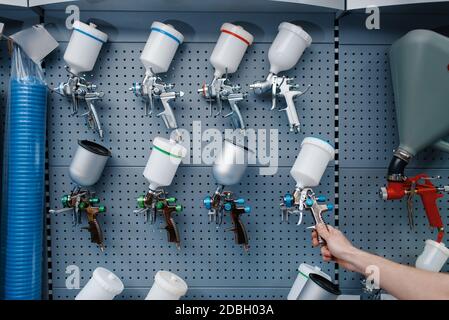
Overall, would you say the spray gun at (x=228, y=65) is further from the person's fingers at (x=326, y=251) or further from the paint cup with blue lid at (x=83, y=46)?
the person's fingers at (x=326, y=251)

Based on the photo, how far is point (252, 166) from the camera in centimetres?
130

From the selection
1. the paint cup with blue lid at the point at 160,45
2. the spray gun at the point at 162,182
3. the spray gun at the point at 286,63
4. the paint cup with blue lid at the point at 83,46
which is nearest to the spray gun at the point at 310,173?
the spray gun at the point at 286,63

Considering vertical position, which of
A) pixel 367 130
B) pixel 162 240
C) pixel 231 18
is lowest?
pixel 162 240

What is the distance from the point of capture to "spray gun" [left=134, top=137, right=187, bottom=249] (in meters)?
1.14

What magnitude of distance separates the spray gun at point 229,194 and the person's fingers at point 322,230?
218 mm

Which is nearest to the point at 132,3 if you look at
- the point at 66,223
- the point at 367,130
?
the point at 66,223

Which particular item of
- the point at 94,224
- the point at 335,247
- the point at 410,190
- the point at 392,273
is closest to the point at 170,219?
the point at 94,224

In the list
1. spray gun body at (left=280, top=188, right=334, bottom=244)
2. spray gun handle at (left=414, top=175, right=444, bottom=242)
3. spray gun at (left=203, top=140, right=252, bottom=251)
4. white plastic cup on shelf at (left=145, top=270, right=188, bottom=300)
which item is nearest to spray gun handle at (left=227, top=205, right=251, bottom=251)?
spray gun at (left=203, top=140, right=252, bottom=251)

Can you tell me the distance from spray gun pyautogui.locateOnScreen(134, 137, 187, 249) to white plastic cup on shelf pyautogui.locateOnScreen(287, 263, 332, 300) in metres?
0.41

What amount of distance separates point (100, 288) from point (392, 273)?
87cm

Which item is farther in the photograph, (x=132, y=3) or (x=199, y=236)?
(x=199, y=236)
